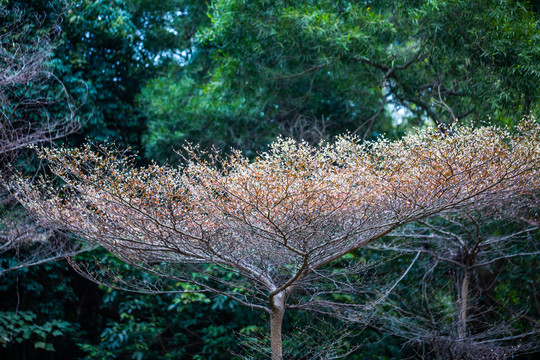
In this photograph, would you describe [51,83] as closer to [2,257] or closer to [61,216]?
[2,257]

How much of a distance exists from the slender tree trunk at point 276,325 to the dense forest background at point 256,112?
0.49 m

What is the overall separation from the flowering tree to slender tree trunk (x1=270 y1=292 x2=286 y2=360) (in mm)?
17

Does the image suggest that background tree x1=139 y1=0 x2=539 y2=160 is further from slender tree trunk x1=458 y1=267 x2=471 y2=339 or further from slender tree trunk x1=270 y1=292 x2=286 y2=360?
slender tree trunk x1=270 y1=292 x2=286 y2=360

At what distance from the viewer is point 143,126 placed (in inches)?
289

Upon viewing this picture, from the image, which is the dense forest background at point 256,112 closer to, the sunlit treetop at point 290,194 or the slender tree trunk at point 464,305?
the slender tree trunk at point 464,305

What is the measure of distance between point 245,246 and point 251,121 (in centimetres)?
380

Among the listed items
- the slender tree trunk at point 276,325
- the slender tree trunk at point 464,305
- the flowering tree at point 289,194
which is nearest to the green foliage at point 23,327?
the flowering tree at point 289,194

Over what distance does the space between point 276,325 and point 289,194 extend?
1291 millimetres

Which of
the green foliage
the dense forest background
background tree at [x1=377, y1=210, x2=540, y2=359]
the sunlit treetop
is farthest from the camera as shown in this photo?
the green foliage

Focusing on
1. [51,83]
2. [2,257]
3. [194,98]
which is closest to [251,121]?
[194,98]

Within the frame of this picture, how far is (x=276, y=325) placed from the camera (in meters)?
3.75

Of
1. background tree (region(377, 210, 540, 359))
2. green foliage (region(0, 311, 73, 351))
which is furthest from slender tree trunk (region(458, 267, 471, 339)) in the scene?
green foliage (region(0, 311, 73, 351))

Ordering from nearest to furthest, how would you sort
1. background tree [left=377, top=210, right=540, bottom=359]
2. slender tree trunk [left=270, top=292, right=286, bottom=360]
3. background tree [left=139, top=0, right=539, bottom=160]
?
slender tree trunk [left=270, top=292, right=286, bottom=360] < background tree [left=377, top=210, right=540, bottom=359] < background tree [left=139, top=0, right=539, bottom=160]

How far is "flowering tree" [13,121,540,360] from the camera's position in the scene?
318 cm
